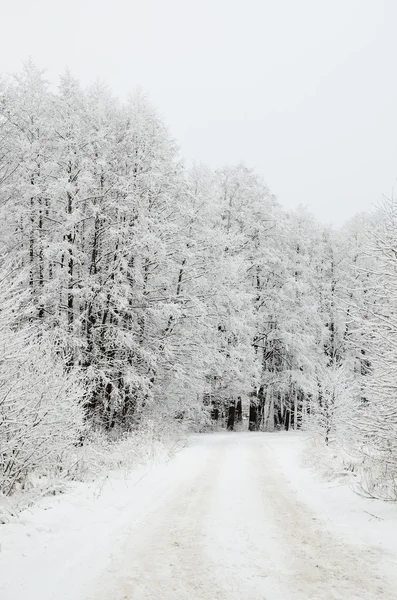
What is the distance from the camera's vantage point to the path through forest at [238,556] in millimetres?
4645

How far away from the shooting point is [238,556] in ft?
18.7

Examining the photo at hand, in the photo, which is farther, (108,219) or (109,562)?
(108,219)

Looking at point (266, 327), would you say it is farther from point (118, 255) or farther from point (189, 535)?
point (189, 535)

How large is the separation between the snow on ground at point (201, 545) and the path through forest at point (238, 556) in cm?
1

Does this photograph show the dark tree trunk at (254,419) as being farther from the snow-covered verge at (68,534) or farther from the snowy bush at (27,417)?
the snowy bush at (27,417)

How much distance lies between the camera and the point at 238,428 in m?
30.5

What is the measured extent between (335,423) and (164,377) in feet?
23.2

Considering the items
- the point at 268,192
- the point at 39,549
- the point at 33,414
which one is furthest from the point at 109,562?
the point at 268,192

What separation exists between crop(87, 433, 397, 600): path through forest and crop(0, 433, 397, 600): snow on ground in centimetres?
1

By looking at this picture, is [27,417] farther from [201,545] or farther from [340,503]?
[340,503]

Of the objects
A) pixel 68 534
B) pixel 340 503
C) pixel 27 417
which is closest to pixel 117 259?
pixel 27 417

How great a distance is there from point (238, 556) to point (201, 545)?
2.15ft

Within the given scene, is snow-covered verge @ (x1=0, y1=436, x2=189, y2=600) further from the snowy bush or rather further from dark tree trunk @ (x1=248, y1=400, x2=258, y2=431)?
dark tree trunk @ (x1=248, y1=400, x2=258, y2=431)

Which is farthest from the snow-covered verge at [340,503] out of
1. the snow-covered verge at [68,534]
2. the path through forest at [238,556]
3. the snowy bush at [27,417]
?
the snowy bush at [27,417]
